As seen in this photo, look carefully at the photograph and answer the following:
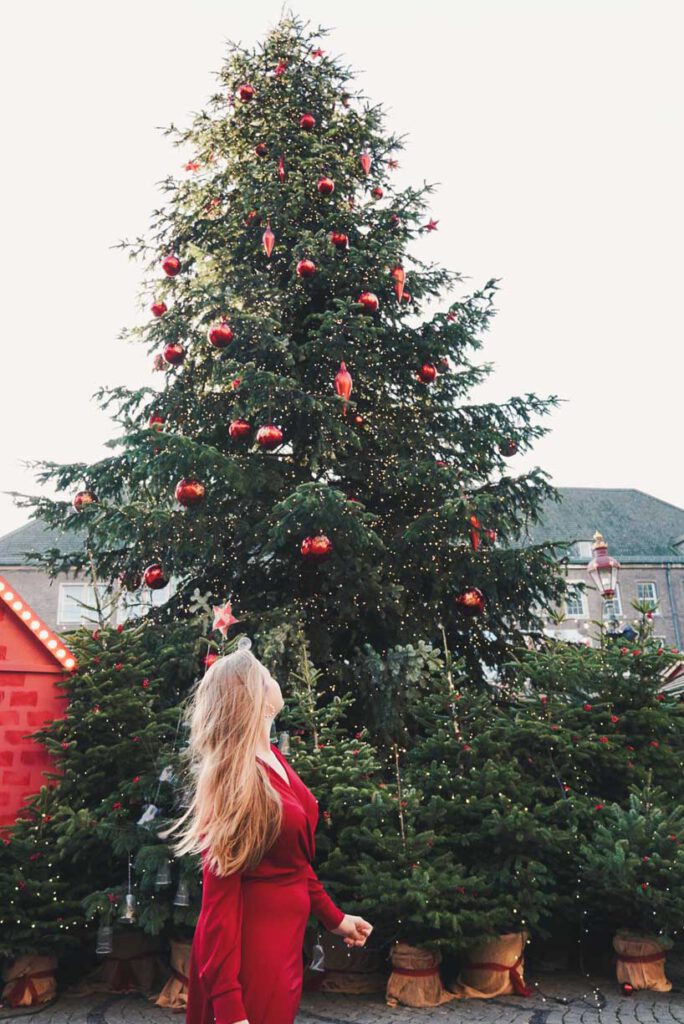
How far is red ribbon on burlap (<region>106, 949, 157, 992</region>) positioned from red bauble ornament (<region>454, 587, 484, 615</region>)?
14.8 ft

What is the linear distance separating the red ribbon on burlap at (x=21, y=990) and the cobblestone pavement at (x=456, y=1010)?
0.40ft

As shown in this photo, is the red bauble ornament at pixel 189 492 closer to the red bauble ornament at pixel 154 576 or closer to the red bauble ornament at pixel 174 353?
the red bauble ornament at pixel 154 576

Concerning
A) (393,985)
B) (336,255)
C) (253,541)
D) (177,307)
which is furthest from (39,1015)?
(336,255)

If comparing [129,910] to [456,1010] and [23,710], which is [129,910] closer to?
[23,710]

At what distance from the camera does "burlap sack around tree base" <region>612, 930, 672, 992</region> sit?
6.54 meters

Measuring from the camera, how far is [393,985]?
253 inches

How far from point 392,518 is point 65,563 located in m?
3.99

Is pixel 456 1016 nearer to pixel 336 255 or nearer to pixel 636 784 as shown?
pixel 636 784

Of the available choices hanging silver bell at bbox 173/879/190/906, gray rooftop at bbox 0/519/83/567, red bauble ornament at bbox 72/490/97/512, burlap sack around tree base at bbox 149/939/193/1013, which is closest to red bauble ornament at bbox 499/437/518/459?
red bauble ornament at bbox 72/490/97/512

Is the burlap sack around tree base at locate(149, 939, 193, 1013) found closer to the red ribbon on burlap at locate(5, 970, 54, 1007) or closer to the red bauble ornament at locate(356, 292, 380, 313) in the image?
the red ribbon on burlap at locate(5, 970, 54, 1007)

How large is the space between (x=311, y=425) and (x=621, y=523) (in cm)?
3306

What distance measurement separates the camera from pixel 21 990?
645 centimetres

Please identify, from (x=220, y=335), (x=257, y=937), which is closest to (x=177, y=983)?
(x=257, y=937)

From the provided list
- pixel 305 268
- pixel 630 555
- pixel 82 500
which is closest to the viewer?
pixel 82 500
